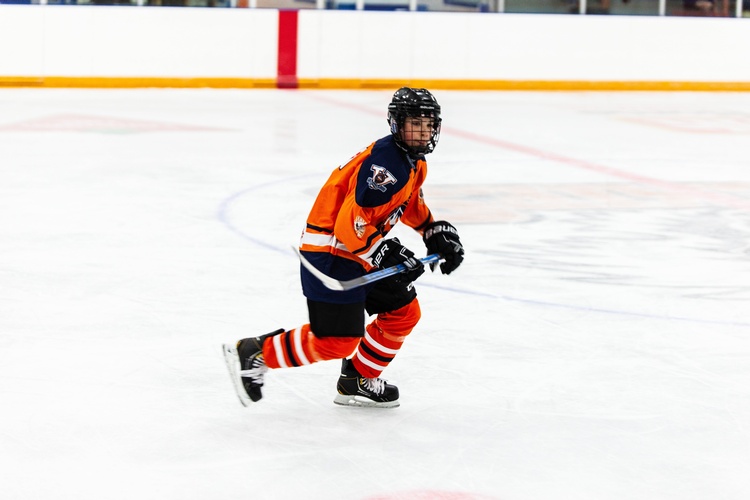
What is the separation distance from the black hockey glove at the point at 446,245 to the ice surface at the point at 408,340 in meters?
0.44

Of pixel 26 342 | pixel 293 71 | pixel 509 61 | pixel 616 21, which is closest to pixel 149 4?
pixel 293 71

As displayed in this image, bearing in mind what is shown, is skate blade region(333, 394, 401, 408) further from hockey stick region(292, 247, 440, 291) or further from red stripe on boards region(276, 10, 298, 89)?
red stripe on boards region(276, 10, 298, 89)

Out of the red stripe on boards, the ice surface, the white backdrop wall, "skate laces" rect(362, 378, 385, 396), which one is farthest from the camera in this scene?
the red stripe on boards

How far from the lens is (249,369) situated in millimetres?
3025

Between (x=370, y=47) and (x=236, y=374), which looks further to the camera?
(x=370, y=47)

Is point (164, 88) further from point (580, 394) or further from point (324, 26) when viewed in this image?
point (580, 394)

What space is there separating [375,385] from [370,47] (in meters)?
11.4

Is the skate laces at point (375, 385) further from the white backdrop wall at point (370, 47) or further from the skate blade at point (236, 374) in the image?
the white backdrop wall at point (370, 47)

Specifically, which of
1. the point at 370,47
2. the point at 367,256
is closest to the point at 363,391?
the point at 367,256

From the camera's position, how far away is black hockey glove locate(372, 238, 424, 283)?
283 cm

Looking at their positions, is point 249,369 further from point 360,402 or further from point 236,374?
point 360,402

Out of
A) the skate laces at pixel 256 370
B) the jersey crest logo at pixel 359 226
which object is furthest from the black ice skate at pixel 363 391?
the jersey crest logo at pixel 359 226

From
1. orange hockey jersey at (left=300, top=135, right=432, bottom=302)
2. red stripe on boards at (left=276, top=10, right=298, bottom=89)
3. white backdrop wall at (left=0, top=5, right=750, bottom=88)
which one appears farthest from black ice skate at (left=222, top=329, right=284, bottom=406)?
red stripe on boards at (left=276, top=10, right=298, bottom=89)

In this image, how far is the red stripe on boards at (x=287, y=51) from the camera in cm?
1375
